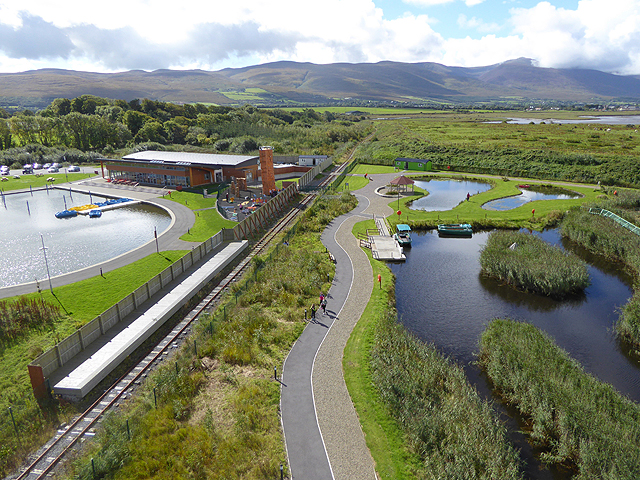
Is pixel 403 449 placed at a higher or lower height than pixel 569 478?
higher

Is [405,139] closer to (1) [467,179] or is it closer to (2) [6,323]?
(1) [467,179]

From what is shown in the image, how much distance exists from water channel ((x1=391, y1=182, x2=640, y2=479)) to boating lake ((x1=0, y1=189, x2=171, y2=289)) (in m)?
32.6

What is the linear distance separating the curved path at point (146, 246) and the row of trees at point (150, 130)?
5243 centimetres

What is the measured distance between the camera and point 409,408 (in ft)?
65.1

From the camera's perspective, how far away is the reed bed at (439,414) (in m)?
16.8

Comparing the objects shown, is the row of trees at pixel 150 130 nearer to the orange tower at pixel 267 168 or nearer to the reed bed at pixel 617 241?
the orange tower at pixel 267 168

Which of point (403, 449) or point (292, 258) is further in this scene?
point (292, 258)

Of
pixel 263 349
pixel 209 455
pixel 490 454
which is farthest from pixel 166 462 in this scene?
pixel 490 454

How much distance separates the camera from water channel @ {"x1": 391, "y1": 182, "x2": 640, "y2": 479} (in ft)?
81.7

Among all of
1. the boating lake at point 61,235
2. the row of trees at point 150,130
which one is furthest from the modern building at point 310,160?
the boating lake at point 61,235

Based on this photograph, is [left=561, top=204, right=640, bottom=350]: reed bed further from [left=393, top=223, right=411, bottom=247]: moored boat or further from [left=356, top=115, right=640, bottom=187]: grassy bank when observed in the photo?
[left=356, top=115, right=640, bottom=187]: grassy bank

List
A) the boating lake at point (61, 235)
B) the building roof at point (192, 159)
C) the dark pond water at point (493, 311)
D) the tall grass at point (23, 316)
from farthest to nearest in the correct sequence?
the building roof at point (192, 159)
the boating lake at point (61, 235)
the tall grass at point (23, 316)
the dark pond water at point (493, 311)

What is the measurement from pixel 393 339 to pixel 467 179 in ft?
225

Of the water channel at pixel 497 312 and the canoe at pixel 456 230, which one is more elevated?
the canoe at pixel 456 230
